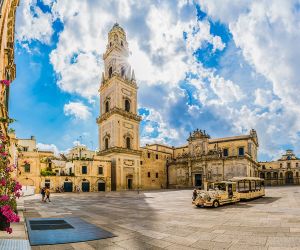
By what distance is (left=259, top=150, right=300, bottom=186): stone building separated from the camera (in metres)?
77.8

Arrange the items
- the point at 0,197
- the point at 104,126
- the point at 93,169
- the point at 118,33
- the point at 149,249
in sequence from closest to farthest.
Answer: the point at 0,197 < the point at 149,249 < the point at 93,169 < the point at 104,126 < the point at 118,33

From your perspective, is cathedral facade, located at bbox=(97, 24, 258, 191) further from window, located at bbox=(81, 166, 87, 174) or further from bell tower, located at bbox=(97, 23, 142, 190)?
window, located at bbox=(81, 166, 87, 174)

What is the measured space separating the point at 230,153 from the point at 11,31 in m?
49.3

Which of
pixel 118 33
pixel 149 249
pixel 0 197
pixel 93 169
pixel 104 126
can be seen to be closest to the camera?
pixel 0 197

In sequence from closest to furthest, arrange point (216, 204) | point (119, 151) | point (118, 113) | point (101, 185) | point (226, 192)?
point (216, 204) → point (226, 192) → point (101, 185) → point (119, 151) → point (118, 113)

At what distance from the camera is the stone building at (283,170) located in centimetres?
7781

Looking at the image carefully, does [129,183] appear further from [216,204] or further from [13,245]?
[13,245]

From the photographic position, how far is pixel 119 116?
45875 mm

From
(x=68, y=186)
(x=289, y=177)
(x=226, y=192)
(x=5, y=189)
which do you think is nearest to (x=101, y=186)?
(x=68, y=186)

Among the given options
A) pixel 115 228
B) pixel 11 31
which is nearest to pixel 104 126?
pixel 11 31

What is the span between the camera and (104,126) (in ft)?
160

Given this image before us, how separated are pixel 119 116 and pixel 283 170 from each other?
62284 mm

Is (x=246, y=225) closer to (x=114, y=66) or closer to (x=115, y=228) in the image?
(x=115, y=228)

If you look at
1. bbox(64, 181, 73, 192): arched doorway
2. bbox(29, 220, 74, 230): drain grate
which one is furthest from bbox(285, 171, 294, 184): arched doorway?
bbox(29, 220, 74, 230): drain grate
